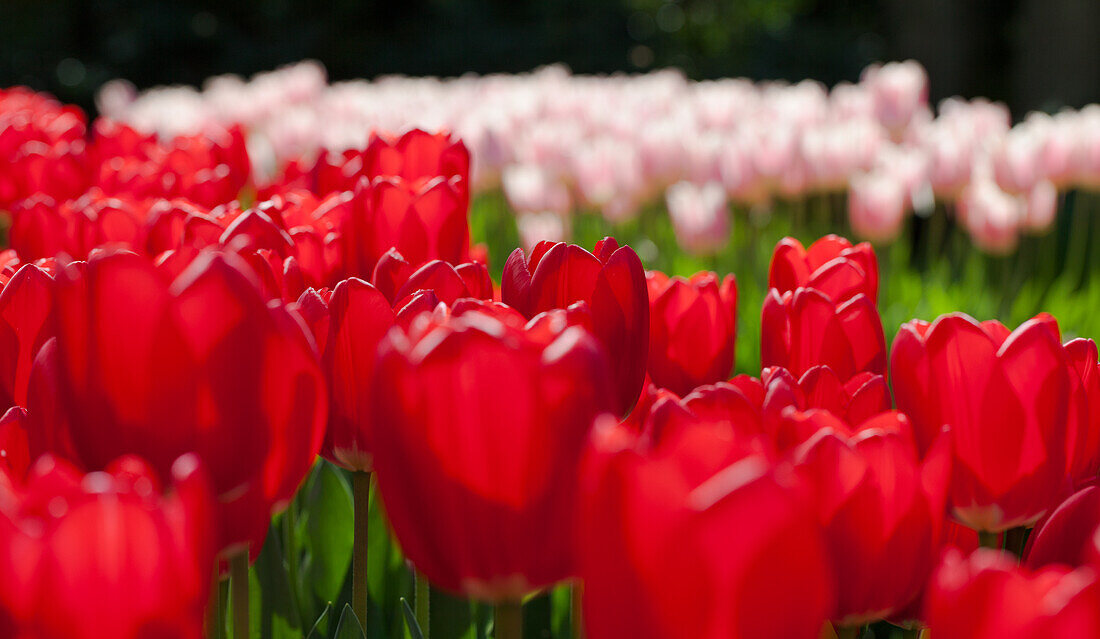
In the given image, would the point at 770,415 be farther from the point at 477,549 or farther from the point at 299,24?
the point at 299,24

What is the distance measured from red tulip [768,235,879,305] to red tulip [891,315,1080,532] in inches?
8.6

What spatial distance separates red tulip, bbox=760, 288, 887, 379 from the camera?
39.5 inches

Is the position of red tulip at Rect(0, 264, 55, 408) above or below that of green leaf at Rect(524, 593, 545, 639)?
above

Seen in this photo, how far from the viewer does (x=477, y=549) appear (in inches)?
25.7

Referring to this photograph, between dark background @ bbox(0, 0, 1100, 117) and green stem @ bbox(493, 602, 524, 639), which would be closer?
green stem @ bbox(493, 602, 524, 639)

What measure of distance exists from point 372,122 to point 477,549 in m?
4.50

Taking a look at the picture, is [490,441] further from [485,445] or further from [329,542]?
[329,542]

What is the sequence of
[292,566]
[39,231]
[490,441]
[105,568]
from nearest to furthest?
[105,568] < [490,441] < [292,566] < [39,231]

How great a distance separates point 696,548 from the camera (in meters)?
0.53

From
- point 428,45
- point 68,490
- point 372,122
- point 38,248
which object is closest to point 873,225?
point 372,122

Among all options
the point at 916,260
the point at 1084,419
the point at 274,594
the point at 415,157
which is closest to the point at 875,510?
the point at 1084,419

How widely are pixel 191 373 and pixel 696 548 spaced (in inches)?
12.7

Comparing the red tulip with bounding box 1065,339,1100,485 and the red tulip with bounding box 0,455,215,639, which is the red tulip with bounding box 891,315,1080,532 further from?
the red tulip with bounding box 0,455,215,639

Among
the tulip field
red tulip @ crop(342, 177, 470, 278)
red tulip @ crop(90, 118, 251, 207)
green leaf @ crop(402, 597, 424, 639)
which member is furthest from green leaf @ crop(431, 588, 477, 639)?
red tulip @ crop(90, 118, 251, 207)
